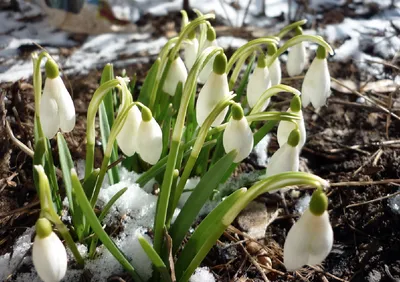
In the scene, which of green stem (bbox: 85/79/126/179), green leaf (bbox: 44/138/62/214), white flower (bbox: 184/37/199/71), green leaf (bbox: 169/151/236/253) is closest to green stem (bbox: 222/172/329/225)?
green leaf (bbox: 169/151/236/253)

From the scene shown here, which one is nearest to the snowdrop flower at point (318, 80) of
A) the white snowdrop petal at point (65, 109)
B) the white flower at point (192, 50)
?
the white flower at point (192, 50)

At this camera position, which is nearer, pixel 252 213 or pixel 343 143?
pixel 252 213

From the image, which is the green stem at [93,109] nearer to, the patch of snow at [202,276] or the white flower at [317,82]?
the patch of snow at [202,276]

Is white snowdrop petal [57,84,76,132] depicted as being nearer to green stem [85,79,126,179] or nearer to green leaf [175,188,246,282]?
green stem [85,79,126,179]

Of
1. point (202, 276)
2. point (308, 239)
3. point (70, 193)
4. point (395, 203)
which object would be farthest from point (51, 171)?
point (395, 203)

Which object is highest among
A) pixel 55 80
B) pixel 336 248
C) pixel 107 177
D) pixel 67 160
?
pixel 55 80

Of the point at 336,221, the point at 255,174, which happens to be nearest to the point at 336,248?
the point at 336,221

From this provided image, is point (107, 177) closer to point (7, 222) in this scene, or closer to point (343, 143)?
point (7, 222)

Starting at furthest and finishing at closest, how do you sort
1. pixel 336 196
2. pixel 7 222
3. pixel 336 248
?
pixel 336 196 → pixel 336 248 → pixel 7 222
